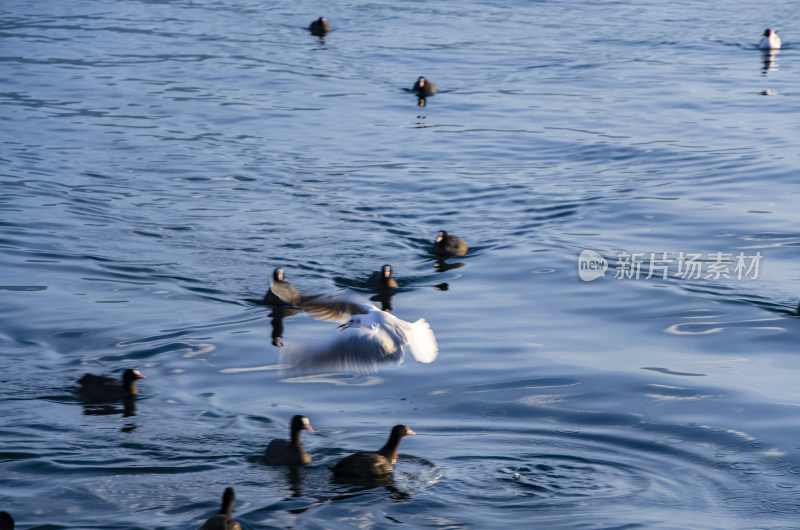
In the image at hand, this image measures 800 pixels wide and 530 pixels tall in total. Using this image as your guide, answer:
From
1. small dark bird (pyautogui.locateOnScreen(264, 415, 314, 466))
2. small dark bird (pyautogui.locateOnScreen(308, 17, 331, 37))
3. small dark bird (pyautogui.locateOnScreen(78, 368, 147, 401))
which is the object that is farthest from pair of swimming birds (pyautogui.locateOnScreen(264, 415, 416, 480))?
small dark bird (pyautogui.locateOnScreen(308, 17, 331, 37))

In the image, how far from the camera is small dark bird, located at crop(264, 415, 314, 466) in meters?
9.26

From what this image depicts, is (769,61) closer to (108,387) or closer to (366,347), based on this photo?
(366,347)

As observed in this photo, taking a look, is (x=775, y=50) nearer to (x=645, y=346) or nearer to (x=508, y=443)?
(x=645, y=346)

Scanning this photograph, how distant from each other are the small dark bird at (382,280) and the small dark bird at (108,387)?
13.7 ft

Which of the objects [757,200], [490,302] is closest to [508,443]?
[490,302]

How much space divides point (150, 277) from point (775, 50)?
22911 mm

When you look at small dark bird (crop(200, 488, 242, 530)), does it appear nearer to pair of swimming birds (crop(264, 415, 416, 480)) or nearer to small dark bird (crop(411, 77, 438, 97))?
pair of swimming birds (crop(264, 415, 416, 480))

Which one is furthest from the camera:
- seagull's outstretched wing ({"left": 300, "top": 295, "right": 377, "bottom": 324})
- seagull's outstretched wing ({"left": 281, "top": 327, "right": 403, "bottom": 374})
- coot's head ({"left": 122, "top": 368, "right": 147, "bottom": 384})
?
seagull's outstretched wing ({"left": 300, "top": 295, "right": 377, "bottom": 324})

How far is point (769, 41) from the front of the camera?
102ft

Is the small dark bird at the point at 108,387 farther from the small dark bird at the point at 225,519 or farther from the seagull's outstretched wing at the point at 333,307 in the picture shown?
the small dark bird at the point at 225,519

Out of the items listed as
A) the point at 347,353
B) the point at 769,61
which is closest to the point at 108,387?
the point at 347,353

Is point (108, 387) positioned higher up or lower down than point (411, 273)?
lower down

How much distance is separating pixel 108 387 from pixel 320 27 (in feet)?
76.7

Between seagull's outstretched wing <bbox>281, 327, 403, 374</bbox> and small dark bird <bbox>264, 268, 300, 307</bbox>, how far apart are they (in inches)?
131
